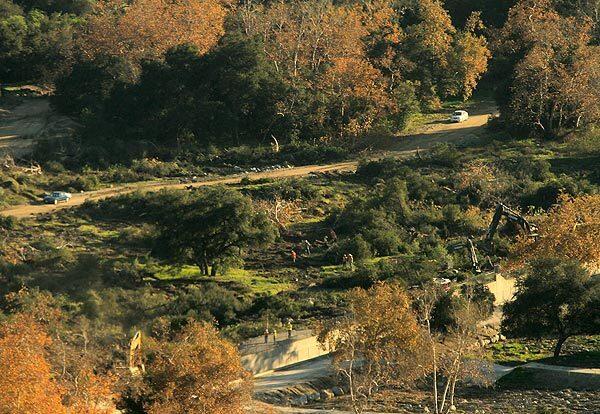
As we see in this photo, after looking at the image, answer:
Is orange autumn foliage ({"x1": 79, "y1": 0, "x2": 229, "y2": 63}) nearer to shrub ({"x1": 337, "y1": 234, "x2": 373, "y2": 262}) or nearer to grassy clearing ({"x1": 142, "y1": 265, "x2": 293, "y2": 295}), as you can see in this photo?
shrub ({"x1": 337, "y1": 234, "x2": 373, "y2": 262})

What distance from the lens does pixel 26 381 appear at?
36.9 m

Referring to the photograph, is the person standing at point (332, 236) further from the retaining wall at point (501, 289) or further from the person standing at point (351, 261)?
the retaining wall at point (501, 289)

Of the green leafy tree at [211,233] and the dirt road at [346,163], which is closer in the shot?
the green leafy tree at [211,233]

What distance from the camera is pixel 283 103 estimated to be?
80688mm

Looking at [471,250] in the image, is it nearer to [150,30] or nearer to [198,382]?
[198,382]

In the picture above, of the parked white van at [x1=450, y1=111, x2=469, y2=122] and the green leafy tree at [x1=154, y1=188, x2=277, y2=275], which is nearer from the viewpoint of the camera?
the green leafy tree at [x1=154, y1=188, x2=277, y2=275]

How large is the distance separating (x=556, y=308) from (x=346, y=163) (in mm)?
27997

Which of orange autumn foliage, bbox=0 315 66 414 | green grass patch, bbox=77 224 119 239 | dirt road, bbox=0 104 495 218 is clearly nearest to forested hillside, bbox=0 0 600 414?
orange autumn foliage, bbox=0 315 66 414

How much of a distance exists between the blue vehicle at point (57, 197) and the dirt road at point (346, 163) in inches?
12.8

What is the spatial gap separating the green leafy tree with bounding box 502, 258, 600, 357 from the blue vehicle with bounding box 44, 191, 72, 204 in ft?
82.1

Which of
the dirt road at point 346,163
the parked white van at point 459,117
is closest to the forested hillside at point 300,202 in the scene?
the dirt road at point 346,163

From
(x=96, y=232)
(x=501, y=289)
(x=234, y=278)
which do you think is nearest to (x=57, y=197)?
(x=96, y=232)

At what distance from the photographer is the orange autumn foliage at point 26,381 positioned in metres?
36.2

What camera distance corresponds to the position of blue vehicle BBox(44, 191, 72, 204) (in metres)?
69.2
